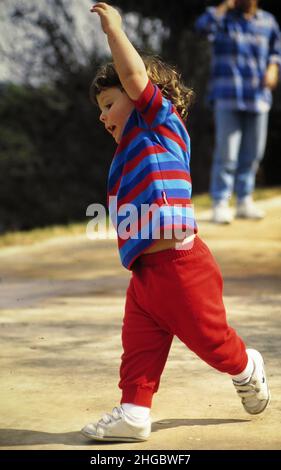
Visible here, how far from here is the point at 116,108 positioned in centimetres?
332

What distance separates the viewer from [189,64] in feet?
44.0

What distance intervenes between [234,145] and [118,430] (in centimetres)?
516

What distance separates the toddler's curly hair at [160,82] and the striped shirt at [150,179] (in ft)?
0.43

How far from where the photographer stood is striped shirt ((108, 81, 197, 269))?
324 cm

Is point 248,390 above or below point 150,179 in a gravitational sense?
below

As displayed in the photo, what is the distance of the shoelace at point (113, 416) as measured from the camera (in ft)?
10.6

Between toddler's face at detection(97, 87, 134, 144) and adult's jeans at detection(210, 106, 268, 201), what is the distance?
4780 millimetres

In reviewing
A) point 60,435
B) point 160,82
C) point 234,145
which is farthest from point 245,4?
point 60,435

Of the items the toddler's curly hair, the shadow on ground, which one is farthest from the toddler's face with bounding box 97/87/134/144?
the shadow on ground

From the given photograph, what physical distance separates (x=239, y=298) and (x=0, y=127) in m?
9.30

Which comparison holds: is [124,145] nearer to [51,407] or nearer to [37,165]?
[51,407]

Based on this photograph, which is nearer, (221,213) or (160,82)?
(160,82)

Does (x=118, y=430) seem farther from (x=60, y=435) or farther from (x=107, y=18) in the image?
(x=107, y=18)

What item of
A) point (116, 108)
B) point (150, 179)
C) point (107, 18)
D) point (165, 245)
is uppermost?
point (107, 18)
